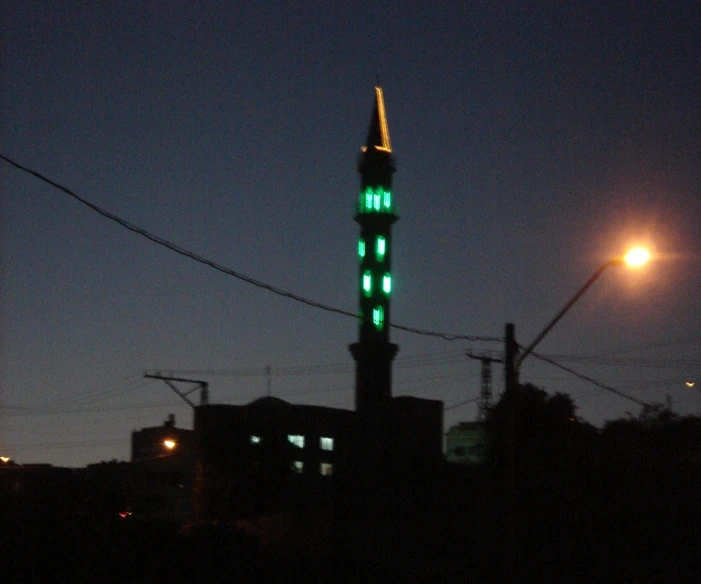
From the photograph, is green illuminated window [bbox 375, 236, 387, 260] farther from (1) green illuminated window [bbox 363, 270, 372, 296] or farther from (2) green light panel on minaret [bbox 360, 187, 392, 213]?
(2) green light panel on minaret [bbox 360, 187, 392, 213]

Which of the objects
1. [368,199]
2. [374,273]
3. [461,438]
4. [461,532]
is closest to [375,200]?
[368,199]

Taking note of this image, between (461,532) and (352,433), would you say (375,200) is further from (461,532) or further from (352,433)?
(461,532)

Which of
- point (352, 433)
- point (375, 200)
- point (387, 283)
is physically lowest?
point (352, 433)

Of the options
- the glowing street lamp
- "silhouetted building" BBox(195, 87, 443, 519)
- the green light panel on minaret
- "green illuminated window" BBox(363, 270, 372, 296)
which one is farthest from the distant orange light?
the green light panel on minaret

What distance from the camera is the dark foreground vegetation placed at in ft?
73.5

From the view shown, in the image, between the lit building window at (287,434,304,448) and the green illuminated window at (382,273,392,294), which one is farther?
the green illuminated window at (382,273,392,294)

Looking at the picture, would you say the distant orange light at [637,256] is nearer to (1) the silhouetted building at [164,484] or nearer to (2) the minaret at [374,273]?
(1) the silhouetted building at [164,484]

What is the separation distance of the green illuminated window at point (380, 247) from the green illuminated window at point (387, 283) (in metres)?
2.04

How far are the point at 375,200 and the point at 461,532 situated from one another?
53138mm

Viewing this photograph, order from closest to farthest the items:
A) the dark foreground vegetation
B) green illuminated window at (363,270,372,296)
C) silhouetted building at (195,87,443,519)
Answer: the dark foreground vegetation, silhouetted building at (195,87,443,519), green illuminated window at (363,270,372,296)

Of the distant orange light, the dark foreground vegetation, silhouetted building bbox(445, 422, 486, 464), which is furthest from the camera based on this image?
silhouetted building bbox(445, 422, 486, 464)

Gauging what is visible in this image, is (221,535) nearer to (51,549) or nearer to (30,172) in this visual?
(51,549)

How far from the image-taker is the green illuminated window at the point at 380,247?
83.4 meters

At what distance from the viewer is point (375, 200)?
280 ft
